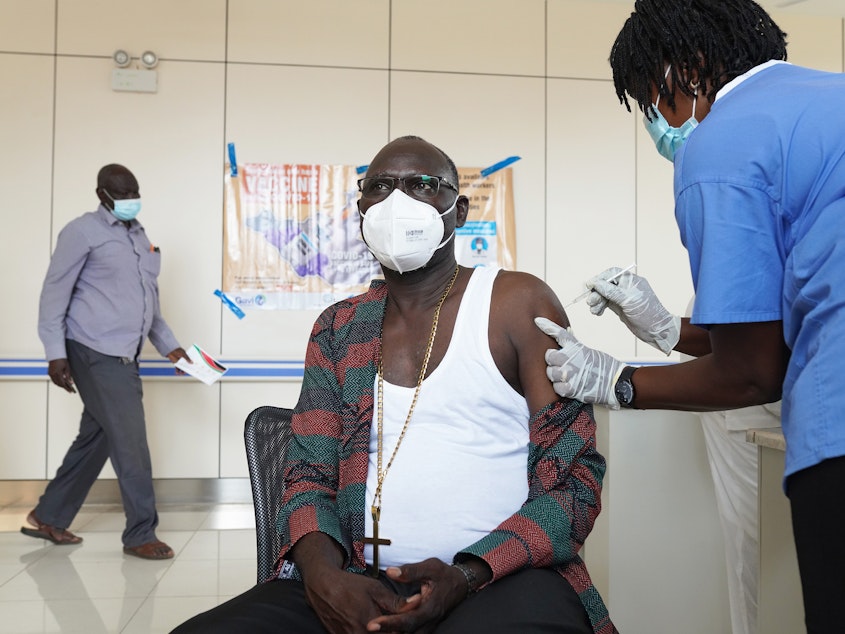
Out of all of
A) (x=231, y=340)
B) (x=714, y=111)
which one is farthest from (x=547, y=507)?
(x=231, y=340)

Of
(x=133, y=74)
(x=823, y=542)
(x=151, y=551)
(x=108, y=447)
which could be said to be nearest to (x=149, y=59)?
(x=133, y=74)

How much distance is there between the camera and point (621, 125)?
4.82 meters

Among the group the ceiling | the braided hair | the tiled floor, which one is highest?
→ the ceiling

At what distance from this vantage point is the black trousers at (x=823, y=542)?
972 millimetres

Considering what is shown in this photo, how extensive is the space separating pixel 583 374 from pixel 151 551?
273 centimetres

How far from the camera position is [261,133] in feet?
15.0

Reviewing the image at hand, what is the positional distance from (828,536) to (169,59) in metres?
4.37

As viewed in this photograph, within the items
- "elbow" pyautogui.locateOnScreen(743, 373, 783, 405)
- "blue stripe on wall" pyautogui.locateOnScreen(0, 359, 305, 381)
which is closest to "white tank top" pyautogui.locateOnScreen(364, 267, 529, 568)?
"elbow" pyautogui.locateOnScreen(743, 373, 783, 405)

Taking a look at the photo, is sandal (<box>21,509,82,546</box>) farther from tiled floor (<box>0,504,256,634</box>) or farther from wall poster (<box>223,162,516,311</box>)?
wall poster (<box>223,162,516,311</box>)

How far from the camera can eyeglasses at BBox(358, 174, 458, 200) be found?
1.61 m

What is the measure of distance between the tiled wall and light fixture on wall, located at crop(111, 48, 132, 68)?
2.3 inches

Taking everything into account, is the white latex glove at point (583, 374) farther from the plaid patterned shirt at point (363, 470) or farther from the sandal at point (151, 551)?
the sandal at point (151, 551)

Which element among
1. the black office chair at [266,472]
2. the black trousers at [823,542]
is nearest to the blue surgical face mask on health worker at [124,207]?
the black office chair at [266,472]

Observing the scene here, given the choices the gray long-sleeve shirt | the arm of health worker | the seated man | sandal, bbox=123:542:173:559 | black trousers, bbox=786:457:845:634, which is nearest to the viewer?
black trousers, bbox=786:457:845:634
